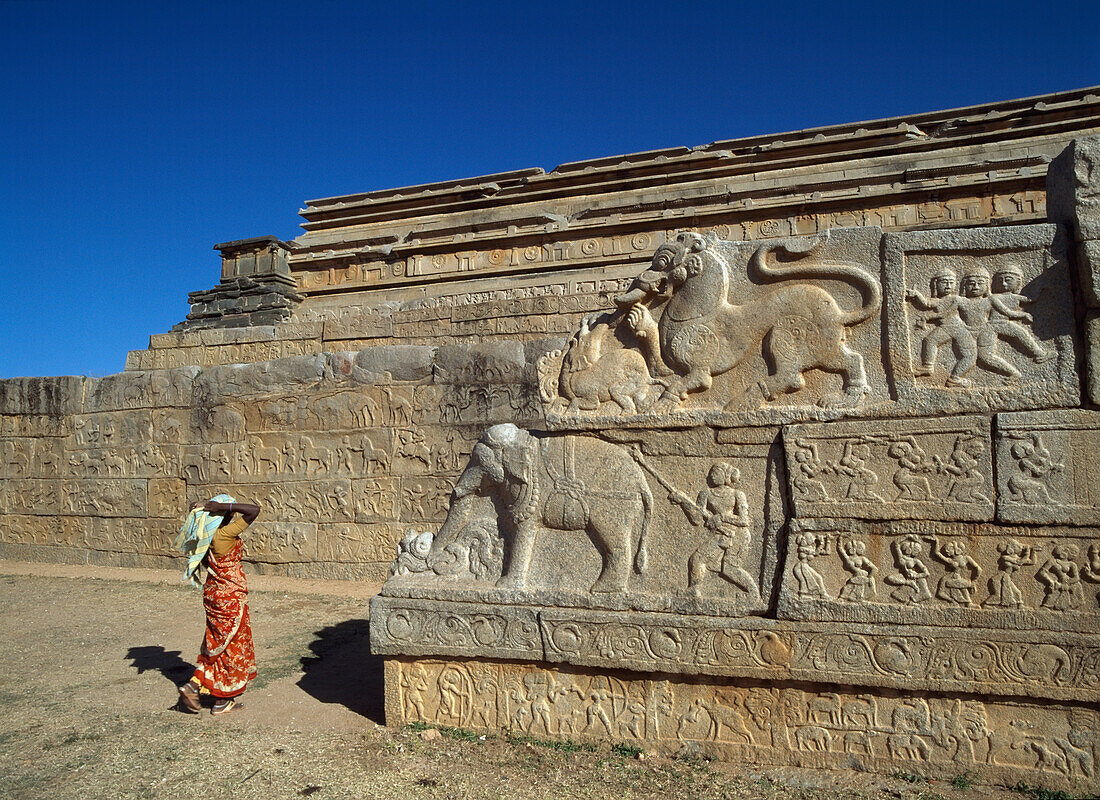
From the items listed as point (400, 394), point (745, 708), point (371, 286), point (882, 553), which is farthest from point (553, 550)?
point (371, 286)

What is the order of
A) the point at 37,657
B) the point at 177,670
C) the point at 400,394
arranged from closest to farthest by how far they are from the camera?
1. the point at 177,670
2. the point at 37,657
3. the point at 400,394

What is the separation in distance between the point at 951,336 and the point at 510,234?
8889mm

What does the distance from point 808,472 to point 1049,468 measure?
0.91 meters

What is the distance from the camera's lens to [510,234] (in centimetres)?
1145

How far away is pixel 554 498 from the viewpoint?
3.60 metres

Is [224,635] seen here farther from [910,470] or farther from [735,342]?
[910,470]

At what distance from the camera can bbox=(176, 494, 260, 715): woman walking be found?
4.05 meters

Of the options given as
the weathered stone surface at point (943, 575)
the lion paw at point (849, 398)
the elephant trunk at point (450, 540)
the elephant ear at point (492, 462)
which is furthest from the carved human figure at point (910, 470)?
the elephant trunk at point (450, 540)

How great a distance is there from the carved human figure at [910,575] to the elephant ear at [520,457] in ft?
5.47

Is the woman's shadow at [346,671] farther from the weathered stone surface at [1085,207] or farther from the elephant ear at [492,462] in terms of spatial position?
the weathered stone surface at [1085,207]

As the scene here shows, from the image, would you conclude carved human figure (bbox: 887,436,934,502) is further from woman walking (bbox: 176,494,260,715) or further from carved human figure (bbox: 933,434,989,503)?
woman walking (bbox: 176,494,260,715)

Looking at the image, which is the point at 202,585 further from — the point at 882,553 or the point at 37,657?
the point at 882,553

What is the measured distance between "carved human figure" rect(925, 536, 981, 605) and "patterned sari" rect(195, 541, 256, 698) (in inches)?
139

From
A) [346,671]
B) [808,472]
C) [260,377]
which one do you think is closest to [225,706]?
[346,671]
